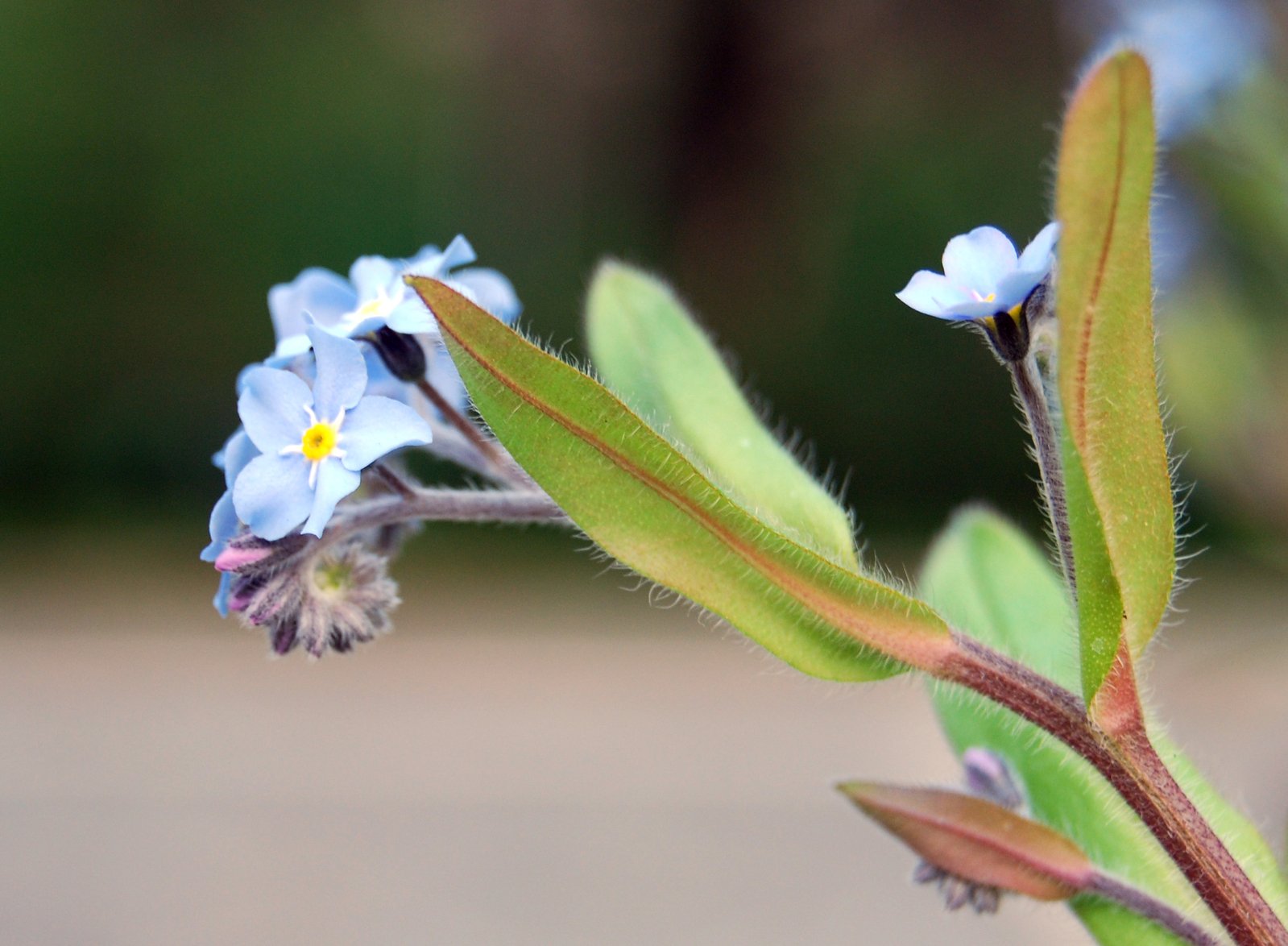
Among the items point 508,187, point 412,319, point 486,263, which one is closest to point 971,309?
point 412,319

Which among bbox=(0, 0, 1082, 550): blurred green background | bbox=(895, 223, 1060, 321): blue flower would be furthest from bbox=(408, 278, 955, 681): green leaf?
bbox=(0, 0, 1082, 550): blurred green background

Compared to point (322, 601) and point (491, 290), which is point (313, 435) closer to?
point (322, 601)

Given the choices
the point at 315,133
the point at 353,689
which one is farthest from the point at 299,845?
the point at 315,133

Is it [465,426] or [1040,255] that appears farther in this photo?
[465,426]

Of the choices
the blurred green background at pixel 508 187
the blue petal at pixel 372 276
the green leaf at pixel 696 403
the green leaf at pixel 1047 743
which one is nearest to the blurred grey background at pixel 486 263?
the blurred green background at pixel 508 187

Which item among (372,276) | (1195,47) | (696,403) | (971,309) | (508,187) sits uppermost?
(508,187)

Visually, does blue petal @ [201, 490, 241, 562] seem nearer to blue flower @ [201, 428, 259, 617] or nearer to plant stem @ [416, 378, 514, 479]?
blue flower @ [201, 428, 259, 617]

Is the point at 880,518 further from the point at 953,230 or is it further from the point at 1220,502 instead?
the point at 1220,502
